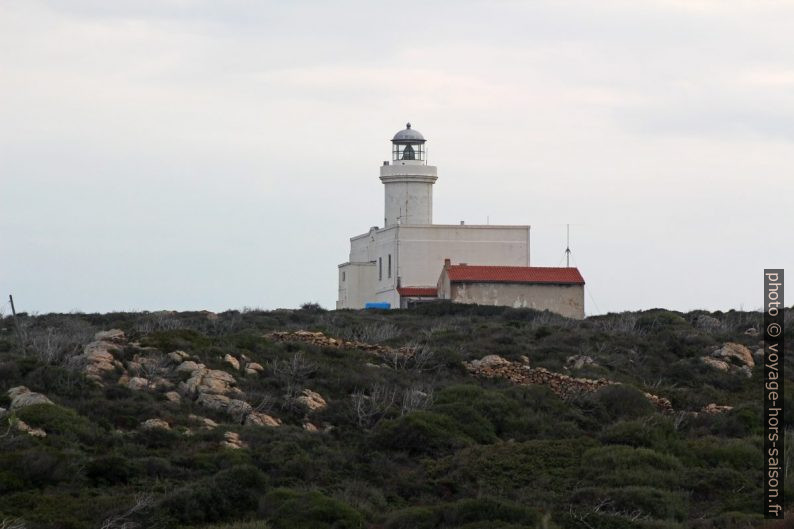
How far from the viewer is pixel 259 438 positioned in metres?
21.9

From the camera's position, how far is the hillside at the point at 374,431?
18359 millimetres

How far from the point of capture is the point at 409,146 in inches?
2169

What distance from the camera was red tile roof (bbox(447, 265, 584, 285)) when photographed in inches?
1801

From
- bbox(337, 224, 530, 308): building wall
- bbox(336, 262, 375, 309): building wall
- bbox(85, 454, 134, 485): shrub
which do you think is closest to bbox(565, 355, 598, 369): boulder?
bbox(85, 454, 134, 485): shrub

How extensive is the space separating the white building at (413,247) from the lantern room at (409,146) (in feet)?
2.74

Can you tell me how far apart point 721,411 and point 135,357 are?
11533 millimetres

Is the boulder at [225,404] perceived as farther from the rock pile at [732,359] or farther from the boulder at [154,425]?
the rock pile at [732,359]

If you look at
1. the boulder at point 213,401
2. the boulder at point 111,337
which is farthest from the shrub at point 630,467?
the boulder at point 111,337

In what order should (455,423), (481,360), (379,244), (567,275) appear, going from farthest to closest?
(379,244), (567,275), (481,360), (455,423)

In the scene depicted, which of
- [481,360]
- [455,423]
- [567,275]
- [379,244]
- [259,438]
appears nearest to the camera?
[259,438]

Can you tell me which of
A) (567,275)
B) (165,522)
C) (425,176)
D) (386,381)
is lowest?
(165,522)

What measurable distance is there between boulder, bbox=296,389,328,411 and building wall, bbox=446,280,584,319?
822 inches

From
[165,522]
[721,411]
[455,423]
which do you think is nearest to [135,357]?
[455,423]

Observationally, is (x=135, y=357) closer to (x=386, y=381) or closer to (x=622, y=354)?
(x=386, y=381)
